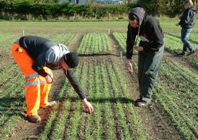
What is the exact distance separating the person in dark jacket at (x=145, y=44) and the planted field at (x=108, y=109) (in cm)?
42

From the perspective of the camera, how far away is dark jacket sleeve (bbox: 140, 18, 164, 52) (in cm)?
705

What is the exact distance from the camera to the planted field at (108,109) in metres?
6.27

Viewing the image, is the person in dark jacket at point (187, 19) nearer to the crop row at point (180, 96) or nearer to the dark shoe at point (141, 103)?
the crop row at point (180, 96)

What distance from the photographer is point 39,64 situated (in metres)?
5.95

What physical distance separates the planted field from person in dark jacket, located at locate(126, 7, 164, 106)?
42cm

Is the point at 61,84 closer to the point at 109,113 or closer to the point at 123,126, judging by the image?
the point at 109,113

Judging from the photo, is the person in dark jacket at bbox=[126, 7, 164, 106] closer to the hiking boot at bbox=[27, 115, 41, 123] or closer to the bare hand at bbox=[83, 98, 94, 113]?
the bare hand at bbox=[83, 98, 94, 113]

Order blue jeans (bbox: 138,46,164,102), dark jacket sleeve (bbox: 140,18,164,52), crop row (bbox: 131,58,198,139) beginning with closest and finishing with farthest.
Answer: crop row (bbox: 131,58,198,139) → dark jacket sleeve (bbox: 140,18,164,52) → blue jeans (bbox: 138,46,164,102)

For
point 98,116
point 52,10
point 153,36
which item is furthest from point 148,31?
Result: point 52,10

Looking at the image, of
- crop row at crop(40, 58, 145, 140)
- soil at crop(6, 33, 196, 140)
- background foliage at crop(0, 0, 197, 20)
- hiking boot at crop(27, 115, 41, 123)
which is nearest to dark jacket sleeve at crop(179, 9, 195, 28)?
crop row at crop(40, 58, 145, 140)

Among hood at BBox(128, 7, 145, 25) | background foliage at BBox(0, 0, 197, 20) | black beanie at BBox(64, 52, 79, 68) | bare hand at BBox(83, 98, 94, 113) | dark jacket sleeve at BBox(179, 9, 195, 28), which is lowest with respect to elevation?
background foliage at BBox(0, 0, 197, 20)

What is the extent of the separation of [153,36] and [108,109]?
1.53m

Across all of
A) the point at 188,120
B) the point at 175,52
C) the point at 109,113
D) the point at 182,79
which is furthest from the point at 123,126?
the point at 175,52

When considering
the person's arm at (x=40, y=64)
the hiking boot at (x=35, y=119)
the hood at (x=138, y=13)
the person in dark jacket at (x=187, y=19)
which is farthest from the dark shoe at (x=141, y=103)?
the person in dark jacket at (x=187, y=19)
